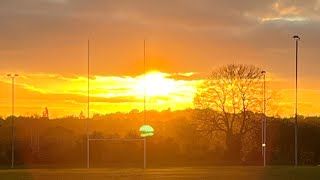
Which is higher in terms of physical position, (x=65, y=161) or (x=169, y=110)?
(x=169, y=110)

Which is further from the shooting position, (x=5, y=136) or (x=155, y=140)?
(x=5, y=136)

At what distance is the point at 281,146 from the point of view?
3824 inches

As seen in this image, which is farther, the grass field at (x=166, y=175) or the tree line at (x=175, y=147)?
the tree line at (x=175, y=147)

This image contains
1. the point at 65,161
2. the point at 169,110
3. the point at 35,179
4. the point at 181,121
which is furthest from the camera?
the point at 169,110

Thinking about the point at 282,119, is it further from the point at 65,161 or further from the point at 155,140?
the point at 65,161

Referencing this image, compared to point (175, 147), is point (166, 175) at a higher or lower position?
higher

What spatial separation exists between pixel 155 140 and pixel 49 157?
15.5 metres

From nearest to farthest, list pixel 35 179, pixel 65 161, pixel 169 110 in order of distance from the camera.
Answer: pixel 35 179 → pixel 65 161 → pixel 169 110

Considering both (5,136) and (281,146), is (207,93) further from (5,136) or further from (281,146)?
(5,136)


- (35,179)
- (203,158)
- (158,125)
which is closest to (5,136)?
(158,125)

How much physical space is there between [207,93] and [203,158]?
10.3 metres

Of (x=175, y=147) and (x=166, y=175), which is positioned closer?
(x=166, y=175)

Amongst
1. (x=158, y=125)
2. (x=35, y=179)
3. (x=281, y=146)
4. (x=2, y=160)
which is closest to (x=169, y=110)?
(x=158, y=125)

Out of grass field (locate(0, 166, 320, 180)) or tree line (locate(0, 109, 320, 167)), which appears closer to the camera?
grass field (locate(0, 166, 320, 180))
